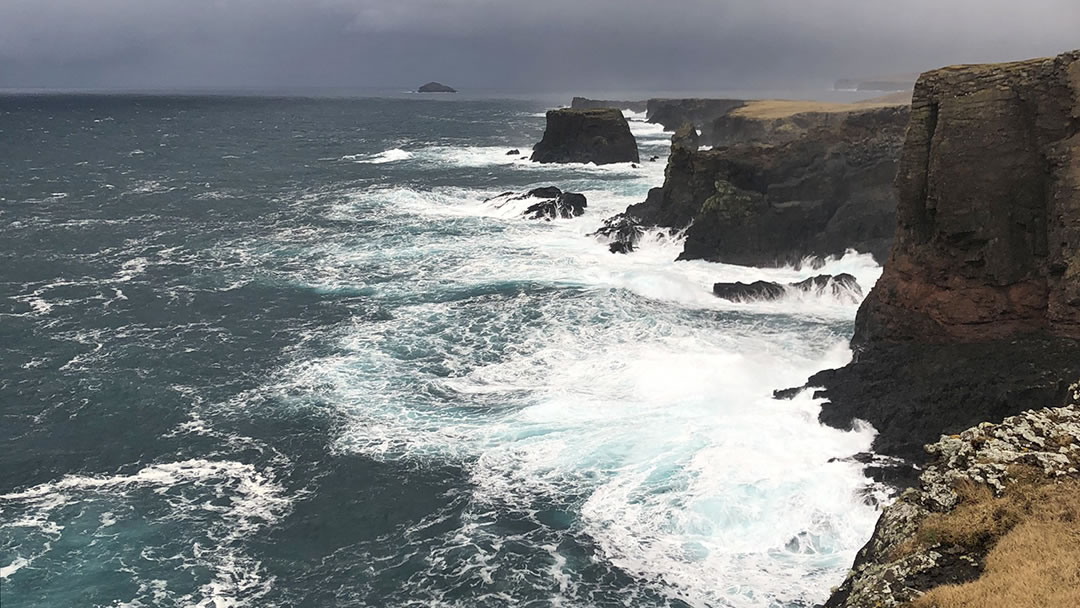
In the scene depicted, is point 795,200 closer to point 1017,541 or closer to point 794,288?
point 794,288

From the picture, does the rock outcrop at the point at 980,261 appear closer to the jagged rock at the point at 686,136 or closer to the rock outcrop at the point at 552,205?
the rock outcrop at the point at 552,205

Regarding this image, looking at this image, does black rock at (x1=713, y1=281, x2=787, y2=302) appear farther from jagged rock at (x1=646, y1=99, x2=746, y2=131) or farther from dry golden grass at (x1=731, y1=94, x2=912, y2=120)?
jagged rock at (x1=646, y1=99, x2=746, y2=131)

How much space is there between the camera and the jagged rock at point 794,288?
1666 inches

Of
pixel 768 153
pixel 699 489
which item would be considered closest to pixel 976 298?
pixel 699 489

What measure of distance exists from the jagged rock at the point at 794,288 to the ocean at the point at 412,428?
0.64m

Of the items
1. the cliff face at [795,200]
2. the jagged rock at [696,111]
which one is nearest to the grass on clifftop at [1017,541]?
the cliff face at [795,200]

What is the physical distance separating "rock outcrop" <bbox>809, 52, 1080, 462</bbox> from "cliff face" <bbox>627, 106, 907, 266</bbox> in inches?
729

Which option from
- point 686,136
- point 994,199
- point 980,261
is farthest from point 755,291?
point 686,136

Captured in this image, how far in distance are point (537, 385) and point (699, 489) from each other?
380 inches

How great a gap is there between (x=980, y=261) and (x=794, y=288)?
15938 mm

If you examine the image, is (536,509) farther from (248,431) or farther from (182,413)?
(182,413)

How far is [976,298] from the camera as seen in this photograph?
27406 millimetres

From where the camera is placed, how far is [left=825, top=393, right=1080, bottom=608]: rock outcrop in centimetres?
1212

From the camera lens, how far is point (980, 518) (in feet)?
43.4
